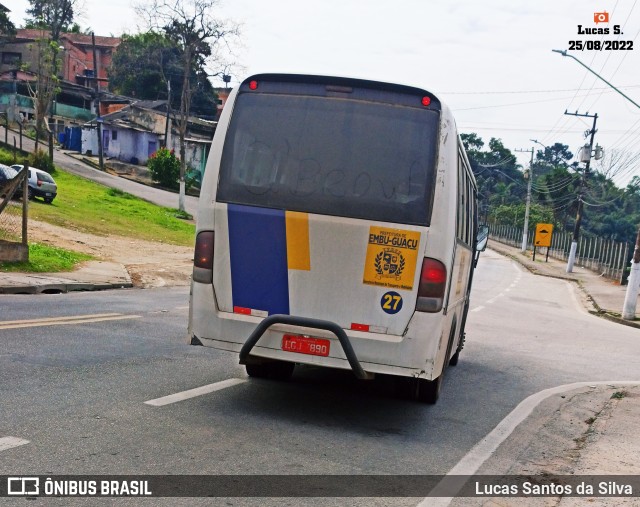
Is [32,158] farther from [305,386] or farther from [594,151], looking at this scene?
[305,386]

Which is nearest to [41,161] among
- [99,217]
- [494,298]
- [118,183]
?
[118,183]

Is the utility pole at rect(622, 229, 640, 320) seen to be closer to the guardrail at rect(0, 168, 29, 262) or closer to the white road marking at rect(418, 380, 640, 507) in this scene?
the white road marking at rect(418, 380, 640, 507)

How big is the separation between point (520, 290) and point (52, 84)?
35.9 m

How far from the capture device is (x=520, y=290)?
3088 centimetres

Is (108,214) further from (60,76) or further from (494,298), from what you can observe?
(60,76)

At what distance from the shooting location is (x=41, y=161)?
1788 inches

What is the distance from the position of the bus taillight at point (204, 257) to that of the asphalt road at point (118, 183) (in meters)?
40.5

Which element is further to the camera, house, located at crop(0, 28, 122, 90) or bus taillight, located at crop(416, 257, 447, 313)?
house, located at crop(0, 28, 122, 90)

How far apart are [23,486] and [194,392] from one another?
9.18 feet

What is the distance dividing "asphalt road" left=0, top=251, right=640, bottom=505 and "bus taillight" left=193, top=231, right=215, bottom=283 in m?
1.08

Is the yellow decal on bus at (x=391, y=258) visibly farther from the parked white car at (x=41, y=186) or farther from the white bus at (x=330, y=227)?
the parked white car at (x=41, y=186)

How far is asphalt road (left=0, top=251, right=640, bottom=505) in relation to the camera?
5051 millimetres

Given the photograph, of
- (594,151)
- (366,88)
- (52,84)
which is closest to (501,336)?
(366,88)

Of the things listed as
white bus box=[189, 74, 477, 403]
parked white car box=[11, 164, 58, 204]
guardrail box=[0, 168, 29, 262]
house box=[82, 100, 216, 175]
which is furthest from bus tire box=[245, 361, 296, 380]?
house box=[82, 100, 216, 175]
